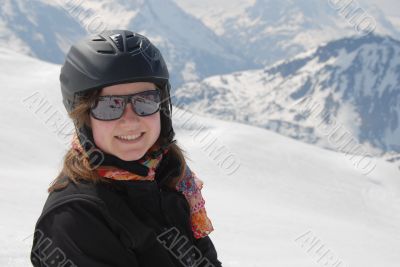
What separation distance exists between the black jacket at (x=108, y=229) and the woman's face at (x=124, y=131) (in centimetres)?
21

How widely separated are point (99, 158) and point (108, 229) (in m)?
0.49

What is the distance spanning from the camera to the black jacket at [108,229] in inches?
104

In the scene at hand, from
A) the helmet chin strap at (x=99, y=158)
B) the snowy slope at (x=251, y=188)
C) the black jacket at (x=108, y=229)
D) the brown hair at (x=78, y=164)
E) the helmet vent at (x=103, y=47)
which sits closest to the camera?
the black jacket at (x=108, y=229)

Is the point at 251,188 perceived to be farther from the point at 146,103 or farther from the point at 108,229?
the point at 108,229

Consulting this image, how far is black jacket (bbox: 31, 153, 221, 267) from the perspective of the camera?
265 cm

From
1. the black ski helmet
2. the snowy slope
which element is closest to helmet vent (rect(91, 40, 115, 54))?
the black ski helmet

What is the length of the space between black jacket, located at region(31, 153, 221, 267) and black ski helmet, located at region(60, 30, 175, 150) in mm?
641

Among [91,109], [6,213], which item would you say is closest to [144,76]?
[91,109]

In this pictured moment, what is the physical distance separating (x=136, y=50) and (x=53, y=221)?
1.25m

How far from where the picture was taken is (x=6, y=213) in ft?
33.0

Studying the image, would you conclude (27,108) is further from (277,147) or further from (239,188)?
(277,147)

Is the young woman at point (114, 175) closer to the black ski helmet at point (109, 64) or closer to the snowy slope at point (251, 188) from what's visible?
the black ski helmet at point (109, 64)

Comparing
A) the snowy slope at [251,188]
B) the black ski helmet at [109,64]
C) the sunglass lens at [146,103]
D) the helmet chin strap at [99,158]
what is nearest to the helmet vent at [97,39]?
the black ski helmet at [109,64]

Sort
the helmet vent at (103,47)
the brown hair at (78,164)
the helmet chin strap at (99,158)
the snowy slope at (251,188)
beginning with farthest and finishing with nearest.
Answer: the snowy slope at (251,188)
the helmet vent at (103,47)
the helmet chin strap at (99,158)
the brown hair at (78,164)
